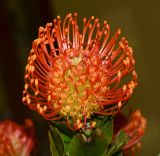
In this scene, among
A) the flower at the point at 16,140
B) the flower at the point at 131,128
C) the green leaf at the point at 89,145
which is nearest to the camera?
the green leaf at the point at 89,145

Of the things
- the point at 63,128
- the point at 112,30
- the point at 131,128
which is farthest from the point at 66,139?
the point at 112,30

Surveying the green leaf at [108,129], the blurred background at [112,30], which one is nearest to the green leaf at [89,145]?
the green leaf at [108,129]

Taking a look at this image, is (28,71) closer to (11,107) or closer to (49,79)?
(49,79)

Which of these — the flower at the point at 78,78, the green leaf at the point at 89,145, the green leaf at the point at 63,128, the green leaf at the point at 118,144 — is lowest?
the green leaf at the point at 118,144

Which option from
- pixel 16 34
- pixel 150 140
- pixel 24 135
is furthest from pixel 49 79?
pixel 16 34

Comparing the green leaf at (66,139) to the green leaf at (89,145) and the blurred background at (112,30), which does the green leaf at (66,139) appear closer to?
the green leaf at (89,145)
